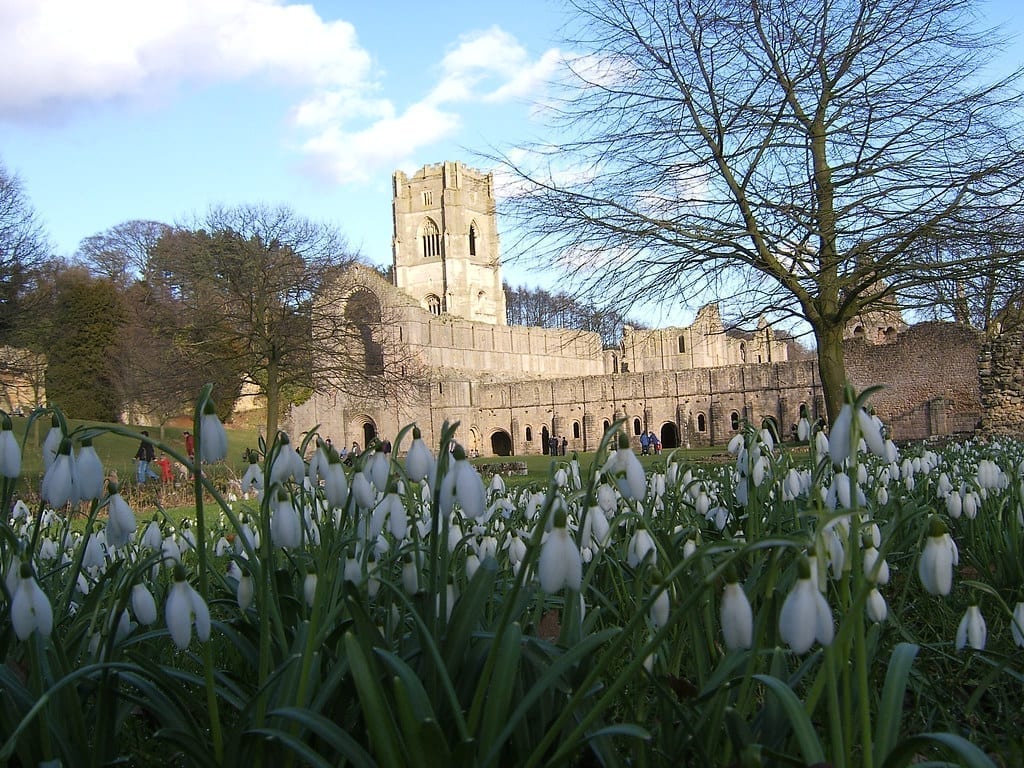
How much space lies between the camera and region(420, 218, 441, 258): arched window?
71750 mm

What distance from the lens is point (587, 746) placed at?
7.13 feet

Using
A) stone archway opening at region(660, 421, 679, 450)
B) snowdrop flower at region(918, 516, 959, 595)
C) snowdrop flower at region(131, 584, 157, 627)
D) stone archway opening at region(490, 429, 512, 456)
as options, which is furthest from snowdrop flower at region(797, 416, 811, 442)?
stone archway opening at region(490, 429, 512, 456)

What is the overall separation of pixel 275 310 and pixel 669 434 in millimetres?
27363

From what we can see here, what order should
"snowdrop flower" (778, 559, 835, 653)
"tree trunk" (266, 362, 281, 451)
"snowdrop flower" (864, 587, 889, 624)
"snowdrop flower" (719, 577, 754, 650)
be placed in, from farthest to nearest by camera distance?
"tree trunk" (266, 362, 281, 451) → "snowdrop flower" (864, 587, 889, 624) → "snowdrop flower" (719, 577, 754, 650) → "snowdrop flower" (778, 559, 835, 653)

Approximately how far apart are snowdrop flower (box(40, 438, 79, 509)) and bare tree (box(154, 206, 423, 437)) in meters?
22.1

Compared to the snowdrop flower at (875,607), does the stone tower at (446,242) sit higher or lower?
higher

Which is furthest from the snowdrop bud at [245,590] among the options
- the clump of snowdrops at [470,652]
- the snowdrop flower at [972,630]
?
the snowdrop flower at [972,630]

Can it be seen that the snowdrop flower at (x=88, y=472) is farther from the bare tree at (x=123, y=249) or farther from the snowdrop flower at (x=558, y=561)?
the bare tree at (x=123, y=249)

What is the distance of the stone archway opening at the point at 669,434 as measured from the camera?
155ft

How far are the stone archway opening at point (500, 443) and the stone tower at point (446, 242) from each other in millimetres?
19217

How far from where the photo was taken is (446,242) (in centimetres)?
7056

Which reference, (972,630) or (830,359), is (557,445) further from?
(972,630)

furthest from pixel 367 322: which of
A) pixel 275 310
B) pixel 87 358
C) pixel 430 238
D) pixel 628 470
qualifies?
pixel 430 238

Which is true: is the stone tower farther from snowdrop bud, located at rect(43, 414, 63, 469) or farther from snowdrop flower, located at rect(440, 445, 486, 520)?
snowdrop flower, located at rect(440, 445, 486, 520)
